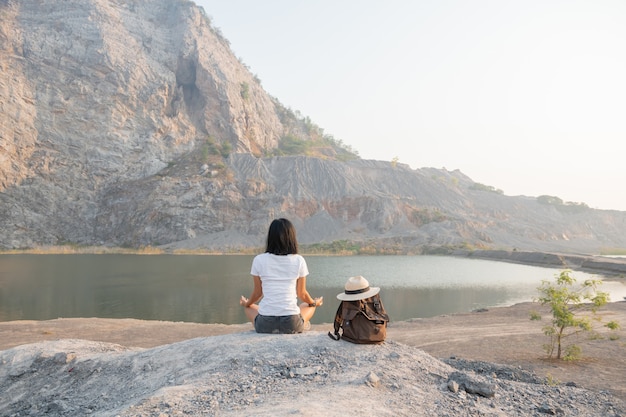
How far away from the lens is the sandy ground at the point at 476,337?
9.73 metres

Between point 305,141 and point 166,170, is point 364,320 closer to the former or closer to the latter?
point 166,170

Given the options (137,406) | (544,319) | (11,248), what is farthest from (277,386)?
(11,248)

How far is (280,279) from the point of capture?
6.89 metres

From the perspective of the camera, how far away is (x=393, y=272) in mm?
38875

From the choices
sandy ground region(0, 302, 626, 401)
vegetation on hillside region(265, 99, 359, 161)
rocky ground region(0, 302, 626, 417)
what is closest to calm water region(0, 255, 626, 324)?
sandy ground region(0, 302, 626, 401)

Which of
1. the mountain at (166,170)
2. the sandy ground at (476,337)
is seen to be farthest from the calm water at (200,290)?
the mountain at (166,170)

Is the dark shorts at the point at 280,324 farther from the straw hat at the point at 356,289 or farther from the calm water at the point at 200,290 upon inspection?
the calm water at the point at 200,290

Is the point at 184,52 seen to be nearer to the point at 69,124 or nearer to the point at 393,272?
the point at 69,124

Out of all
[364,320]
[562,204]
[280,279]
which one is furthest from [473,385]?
[562,204]

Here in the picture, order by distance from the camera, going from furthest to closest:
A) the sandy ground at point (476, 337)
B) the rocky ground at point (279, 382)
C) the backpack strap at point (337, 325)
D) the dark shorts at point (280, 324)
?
the sandy ground at point (476, 337) → the dark shorts at point (280, 324) → the backpack strap at point (337, 325) → the rocky ground at point (279, 382)

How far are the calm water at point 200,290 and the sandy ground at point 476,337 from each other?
3.83m

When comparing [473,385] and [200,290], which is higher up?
[473,385]

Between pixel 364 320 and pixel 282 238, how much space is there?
1630 millimetres

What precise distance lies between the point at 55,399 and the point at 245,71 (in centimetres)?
10508
